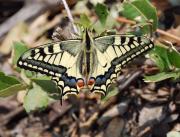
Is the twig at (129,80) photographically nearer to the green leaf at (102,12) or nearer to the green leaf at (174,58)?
the green leaf at (102,12)

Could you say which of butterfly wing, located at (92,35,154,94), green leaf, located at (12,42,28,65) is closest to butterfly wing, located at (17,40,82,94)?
butterfly wing, located at (92,35,154,94)

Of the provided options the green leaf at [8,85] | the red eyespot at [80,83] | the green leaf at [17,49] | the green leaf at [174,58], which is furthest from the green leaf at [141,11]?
the green leaf at [8,85]

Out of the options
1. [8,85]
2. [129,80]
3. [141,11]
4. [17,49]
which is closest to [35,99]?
[8,85]

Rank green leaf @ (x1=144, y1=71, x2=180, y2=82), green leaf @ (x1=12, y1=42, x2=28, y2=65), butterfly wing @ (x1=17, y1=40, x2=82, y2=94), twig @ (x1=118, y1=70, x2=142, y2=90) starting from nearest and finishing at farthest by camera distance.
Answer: green leaf @ (x1=144, y1=71, x2=180, y2=82), butterfly wing @ (x1=17, y1=40, x2=82, y2=94), green leaf @ (x1=12, y1=42, x2=28, y2=65), twig @ (x1=118, y1=70, x2=142, y2=90)

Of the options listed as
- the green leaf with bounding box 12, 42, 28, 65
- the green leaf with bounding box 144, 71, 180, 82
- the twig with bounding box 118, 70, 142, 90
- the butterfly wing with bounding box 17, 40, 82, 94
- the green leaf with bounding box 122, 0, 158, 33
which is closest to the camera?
the green leaf with bounding box 144, 71, 180, 82

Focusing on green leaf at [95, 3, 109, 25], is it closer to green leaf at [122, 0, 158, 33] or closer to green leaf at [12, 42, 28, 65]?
green leaf at [122, 0, 158, 33]

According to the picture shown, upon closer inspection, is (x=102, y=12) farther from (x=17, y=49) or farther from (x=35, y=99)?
(x=35, y=99)

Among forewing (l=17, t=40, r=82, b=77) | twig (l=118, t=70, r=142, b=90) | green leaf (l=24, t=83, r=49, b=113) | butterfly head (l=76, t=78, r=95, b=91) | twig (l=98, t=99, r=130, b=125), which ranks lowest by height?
twig (l=98, t=99, r=130, b=125)

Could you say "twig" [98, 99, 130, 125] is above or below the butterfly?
below
